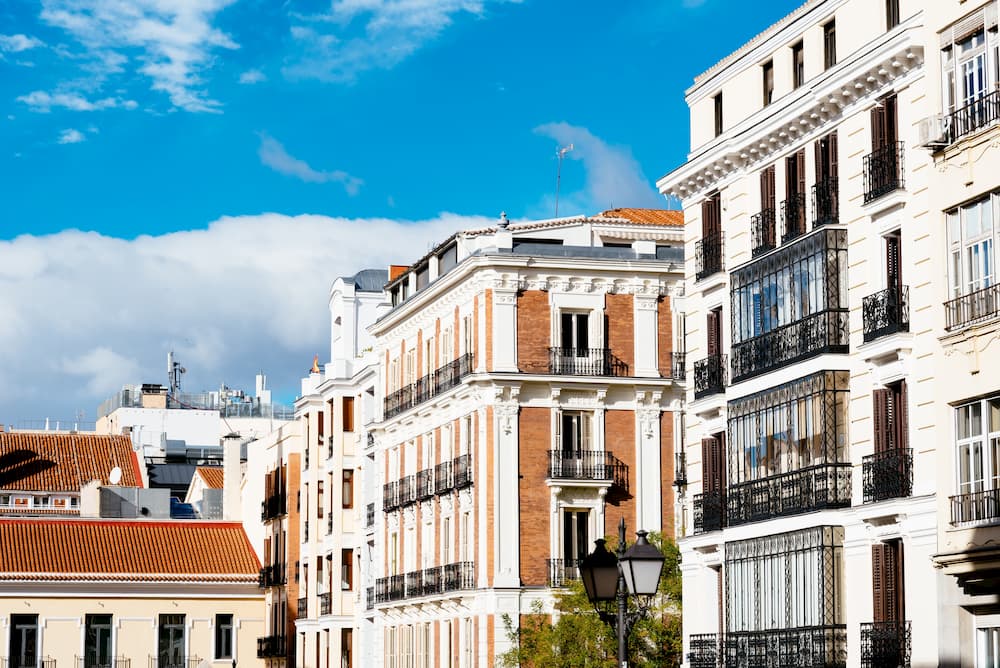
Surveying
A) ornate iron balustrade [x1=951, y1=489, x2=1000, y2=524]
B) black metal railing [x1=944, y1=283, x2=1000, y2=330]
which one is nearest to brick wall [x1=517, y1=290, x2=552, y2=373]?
black metal railing [x1=944, y1=283, x2=1000, y2=330]

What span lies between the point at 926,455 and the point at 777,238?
7718 millimetres

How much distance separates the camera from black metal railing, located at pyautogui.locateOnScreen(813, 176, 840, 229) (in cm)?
3928

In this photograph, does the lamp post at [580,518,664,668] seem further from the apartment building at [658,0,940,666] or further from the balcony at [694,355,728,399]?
the balcony at [694,355,728,399]

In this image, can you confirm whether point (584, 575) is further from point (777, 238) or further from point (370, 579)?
point (370, 579)

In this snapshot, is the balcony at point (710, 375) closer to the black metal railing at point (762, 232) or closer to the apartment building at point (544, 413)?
the black metal railing at point (762, 232)

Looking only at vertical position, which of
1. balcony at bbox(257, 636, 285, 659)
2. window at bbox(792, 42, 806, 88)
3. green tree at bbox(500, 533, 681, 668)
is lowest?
balcony at bbox(257, 636, 285, 659)

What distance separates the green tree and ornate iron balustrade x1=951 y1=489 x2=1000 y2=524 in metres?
21.6

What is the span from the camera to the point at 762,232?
42188 mm

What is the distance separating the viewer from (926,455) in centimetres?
3534

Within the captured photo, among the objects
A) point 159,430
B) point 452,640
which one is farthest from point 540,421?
point 159,430

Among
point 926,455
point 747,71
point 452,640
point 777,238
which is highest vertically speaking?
point 747,71

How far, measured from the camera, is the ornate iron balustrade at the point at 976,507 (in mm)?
30875

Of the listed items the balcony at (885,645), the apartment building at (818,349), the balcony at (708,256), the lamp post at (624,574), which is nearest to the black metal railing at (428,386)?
the balcony at (708,256)

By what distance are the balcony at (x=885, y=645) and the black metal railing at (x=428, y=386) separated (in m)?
24.3
